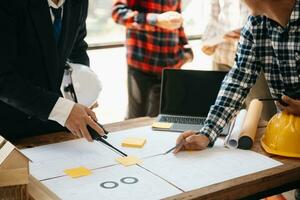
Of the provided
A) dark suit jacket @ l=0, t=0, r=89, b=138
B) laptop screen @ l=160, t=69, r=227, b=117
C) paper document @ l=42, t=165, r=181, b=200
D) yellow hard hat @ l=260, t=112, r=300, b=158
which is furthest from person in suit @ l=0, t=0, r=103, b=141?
yellow hard hat @ l=260, t=112, r=300, b=158

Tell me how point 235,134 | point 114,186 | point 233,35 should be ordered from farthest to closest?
point 233,35
point 235,134
point 114,186

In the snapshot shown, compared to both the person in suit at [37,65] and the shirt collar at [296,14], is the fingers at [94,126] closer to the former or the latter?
the person in suit at [37,65]

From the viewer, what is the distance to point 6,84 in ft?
5.27

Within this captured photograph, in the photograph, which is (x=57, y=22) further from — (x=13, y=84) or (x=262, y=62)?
(x=262, y=62)

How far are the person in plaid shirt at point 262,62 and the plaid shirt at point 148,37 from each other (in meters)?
1.34

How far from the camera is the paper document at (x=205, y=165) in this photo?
1.50 metres

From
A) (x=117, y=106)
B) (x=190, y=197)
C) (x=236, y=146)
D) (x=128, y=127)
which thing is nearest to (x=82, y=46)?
(x=128, y=127)

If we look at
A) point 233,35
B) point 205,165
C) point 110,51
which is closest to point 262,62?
point 205,165

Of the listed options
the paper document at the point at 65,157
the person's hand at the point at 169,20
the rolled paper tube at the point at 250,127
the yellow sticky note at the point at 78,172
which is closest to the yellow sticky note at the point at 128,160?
the paper document at the point at 65,157

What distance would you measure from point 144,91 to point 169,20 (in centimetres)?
52

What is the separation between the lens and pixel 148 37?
3254mm

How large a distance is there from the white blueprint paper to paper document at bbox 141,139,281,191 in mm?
63

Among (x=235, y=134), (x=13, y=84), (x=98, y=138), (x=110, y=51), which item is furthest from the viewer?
(x=110, y=51)

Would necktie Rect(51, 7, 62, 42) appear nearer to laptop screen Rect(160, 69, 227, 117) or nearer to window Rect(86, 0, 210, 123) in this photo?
laptop screen Rect(160, 69, 227, 117)
